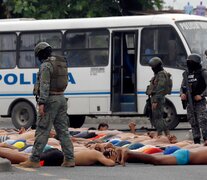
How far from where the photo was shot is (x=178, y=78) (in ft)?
81.6

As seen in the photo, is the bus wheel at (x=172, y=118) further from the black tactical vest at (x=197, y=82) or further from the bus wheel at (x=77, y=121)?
the black tactical vest at (x=197, y=82)

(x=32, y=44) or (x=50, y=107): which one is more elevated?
(x=32, y=44)

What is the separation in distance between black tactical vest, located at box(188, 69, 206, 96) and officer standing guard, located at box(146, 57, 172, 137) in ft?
7.06

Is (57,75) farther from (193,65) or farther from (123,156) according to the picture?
(193,65)

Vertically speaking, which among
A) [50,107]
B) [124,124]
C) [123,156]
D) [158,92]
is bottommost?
[123,156]

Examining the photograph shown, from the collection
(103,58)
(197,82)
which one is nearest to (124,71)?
(103,58)

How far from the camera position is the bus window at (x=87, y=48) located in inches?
1028

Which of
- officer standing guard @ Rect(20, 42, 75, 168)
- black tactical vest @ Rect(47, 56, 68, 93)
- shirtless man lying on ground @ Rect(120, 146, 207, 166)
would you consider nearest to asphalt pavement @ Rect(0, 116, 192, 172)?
shirtless man lying on ground @ Rect(120, 146, 207, 166)

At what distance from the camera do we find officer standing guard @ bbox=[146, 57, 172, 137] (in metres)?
19.9

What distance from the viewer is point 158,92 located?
20.0 metres

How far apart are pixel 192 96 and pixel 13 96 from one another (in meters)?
9.85

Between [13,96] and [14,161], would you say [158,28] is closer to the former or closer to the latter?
[13,96]

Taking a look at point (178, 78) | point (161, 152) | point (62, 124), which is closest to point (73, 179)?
point (62, 124)

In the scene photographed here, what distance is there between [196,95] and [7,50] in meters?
10.7
